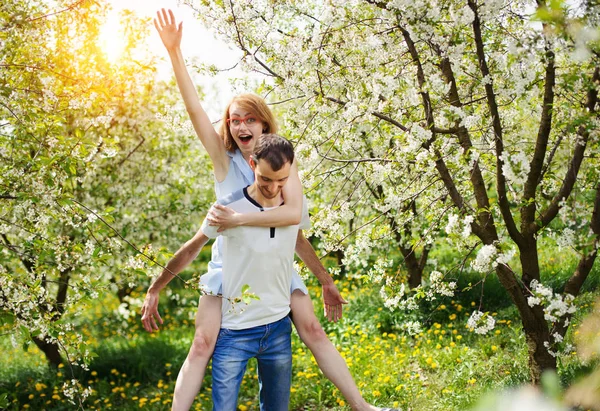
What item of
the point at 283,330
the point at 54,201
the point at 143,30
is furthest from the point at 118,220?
the point at 283,330

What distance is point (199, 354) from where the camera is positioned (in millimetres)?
2551

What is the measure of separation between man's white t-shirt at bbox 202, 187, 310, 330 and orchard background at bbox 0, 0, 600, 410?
19 centimetres

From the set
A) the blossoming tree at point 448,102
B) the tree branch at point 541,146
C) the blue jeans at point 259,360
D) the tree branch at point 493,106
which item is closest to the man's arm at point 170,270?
the blue jeans at point 259,360

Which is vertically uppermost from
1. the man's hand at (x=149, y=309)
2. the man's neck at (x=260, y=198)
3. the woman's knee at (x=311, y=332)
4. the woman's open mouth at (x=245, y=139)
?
the woman's open mouth at (x=245, y=139)

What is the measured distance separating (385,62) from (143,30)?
402 cm

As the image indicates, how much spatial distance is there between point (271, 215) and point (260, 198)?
0.12m

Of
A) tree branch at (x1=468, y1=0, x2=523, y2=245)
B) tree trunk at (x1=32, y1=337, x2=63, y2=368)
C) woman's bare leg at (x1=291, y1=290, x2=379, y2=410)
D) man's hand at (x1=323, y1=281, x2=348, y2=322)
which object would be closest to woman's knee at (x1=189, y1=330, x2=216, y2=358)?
woman's bare leg at (x1=291, y1=290, x2=379, y2=410)

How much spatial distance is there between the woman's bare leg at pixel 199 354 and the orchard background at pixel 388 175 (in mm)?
164

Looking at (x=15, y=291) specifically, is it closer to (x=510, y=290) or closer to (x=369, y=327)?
(x=510, y=290)

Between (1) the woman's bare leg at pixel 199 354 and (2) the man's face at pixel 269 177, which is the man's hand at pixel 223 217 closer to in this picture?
(2) the man's face at pixel 269 177

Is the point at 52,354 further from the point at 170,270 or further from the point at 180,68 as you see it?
the point at 180,68

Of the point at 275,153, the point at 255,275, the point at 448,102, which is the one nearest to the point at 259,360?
the point at 255,275

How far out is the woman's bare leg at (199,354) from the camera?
8.23 feet

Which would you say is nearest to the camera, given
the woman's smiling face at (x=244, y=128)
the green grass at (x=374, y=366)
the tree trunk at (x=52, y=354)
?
the woman's smiling face at (x=244, y=128)
